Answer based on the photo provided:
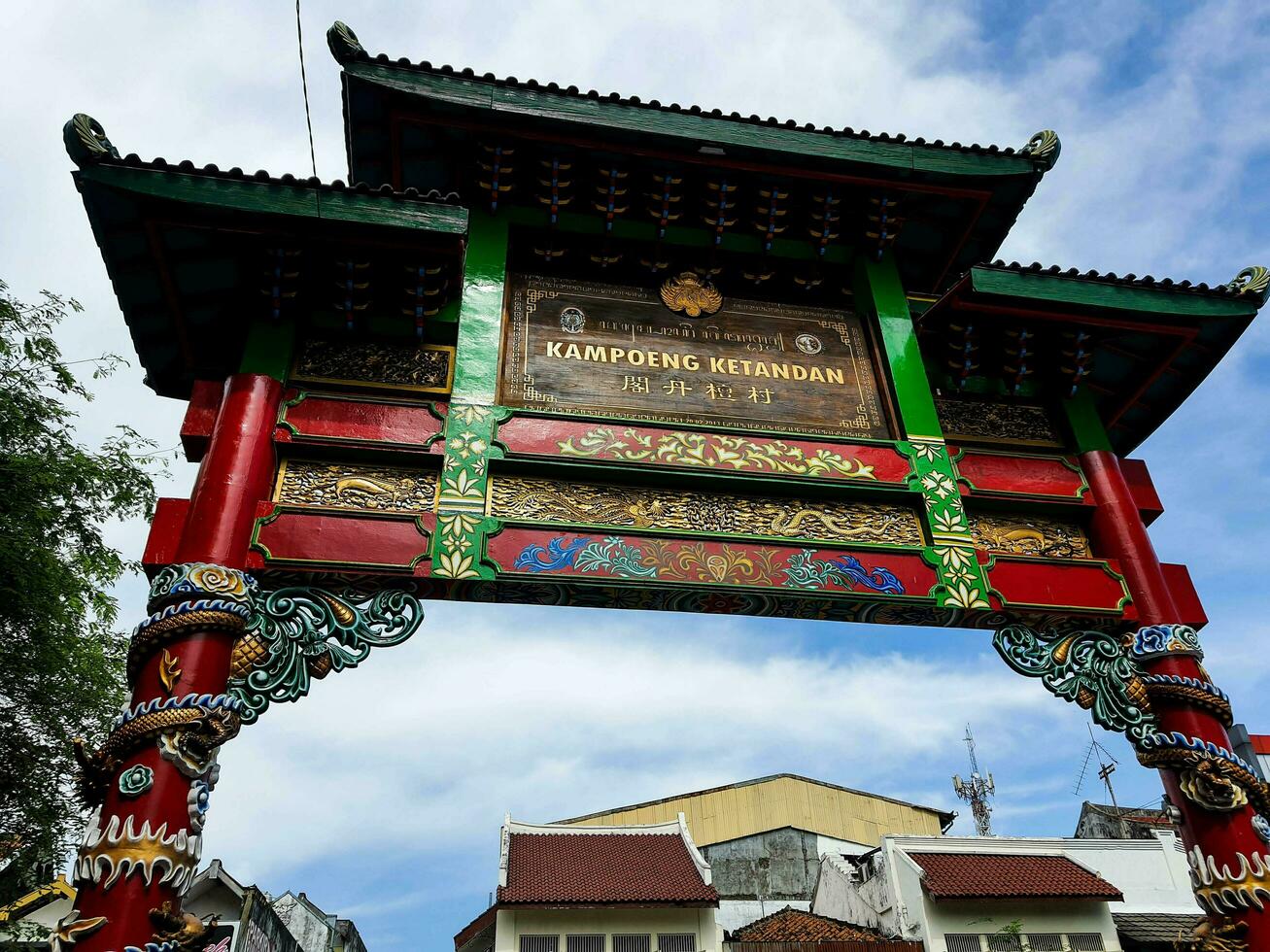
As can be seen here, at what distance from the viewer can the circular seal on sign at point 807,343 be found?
6914 millimetres

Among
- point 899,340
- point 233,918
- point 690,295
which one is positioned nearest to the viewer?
point 899,340

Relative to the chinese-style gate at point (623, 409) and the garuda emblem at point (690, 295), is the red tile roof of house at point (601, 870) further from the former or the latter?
the garuda emblem at point (690, 295)

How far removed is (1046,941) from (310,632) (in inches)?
617

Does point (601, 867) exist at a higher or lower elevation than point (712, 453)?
higher

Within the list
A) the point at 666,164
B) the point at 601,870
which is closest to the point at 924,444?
the point at 666,164

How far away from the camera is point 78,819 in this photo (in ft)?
32.6

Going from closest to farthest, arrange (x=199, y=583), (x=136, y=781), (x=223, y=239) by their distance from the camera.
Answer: (x=136, y=781) < (x=199, y=583) < (x=223, y=239)

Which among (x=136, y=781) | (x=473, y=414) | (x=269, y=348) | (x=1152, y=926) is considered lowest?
(x=136, y=781)

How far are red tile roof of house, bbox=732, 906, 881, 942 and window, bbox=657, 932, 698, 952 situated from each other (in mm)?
1605

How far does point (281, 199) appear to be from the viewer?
5473mm

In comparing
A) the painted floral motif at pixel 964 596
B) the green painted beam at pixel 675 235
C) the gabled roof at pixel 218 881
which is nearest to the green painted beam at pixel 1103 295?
the green painted beam at pixel 675 235

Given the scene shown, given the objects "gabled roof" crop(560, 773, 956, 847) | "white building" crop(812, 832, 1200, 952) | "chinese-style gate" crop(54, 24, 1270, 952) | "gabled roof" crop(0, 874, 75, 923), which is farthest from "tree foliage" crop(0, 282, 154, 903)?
"gabled roof" crop(560, 773, 956, 847)

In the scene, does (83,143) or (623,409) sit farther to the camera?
(623,409)

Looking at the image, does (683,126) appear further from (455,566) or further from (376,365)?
(455,566)
